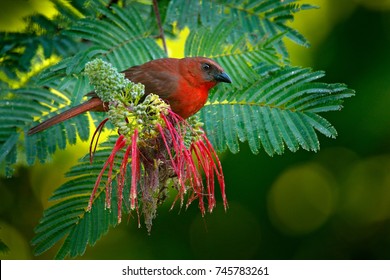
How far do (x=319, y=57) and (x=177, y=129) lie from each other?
2644mm

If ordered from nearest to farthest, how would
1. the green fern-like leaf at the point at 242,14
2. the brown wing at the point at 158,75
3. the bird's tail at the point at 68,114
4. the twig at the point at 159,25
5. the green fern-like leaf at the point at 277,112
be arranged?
the green fern-like leaf at the point at 277,112
the bird's tail at the point at 68,114
the brown wing at the point at 158,75
the twig at the point at 159,25
the green fern-like leaf at the point at 242,14

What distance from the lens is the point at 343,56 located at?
16.3 ft

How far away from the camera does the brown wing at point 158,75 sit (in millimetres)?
3326

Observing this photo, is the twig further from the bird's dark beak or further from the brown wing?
the bird's dark beak

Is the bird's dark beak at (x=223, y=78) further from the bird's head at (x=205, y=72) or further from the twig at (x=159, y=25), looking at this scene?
the twig at (x=159, y=25)

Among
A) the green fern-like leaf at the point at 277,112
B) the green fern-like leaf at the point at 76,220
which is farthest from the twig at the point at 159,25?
the green fern-like leaf at the point at 76,220

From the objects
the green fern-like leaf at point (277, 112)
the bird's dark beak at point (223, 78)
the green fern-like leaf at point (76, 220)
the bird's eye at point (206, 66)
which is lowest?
the green fern-like leaf at point (76, 220)

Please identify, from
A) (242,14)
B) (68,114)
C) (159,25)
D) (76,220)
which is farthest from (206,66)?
(76,220)

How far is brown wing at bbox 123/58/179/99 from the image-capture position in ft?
10.9

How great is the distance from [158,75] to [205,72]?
0.23 metres

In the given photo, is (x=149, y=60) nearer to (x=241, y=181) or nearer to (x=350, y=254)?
(x=241, y=181)

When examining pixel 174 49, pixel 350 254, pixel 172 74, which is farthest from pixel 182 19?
pixel 350 254

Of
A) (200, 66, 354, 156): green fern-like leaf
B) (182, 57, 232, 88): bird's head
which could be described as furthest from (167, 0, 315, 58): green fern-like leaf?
(200, 66, 354, 156): green fern-like leaf

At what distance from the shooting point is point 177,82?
3.45 metres
